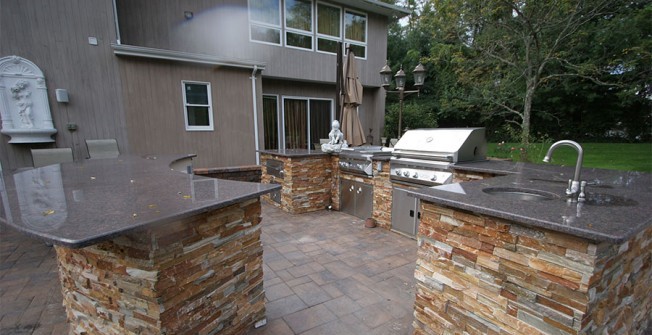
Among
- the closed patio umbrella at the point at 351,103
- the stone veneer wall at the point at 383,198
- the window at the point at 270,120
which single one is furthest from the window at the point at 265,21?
the stone veneer wall at the point at 383,198

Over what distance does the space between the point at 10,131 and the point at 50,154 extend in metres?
0.62

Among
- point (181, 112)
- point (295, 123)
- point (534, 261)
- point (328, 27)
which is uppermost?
point (328, 27)

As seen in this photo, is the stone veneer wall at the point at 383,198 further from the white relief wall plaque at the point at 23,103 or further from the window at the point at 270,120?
the white relief wall plaque at the point at 23,103

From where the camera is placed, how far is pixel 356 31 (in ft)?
27.9

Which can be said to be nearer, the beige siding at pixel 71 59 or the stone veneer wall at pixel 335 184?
the beige siding at pixel 71 59

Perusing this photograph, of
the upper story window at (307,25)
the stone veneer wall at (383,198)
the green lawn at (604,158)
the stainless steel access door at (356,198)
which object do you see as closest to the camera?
the stone veneer wall at (383,198)

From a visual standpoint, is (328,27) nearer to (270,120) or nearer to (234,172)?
(270,120)

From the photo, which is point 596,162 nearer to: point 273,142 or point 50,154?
point 273,142

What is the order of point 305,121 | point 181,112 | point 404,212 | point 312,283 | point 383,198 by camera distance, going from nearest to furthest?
point 312,283, point 404,212, point 383,198, point 181,112, point 305,121

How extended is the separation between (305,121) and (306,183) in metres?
4.06

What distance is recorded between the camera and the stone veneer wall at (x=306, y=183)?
4.54m

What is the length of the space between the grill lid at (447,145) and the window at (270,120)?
4894mm

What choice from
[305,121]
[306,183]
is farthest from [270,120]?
[306,183]

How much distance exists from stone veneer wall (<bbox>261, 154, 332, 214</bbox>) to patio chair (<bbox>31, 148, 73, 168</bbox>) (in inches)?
137
